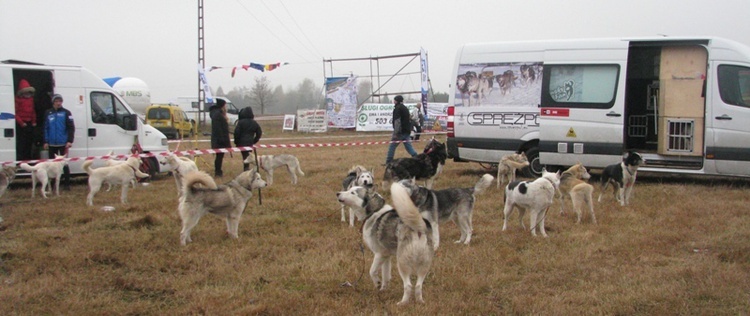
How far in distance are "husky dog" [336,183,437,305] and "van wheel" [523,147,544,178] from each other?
6618mm

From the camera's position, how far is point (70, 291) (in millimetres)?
4973

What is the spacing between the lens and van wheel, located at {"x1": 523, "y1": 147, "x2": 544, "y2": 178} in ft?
36.7

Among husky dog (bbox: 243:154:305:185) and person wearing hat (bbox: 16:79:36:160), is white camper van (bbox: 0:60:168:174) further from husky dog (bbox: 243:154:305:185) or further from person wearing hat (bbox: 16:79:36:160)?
husky dog (bbox: 243:154:305:185)

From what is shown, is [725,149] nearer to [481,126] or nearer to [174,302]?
[481,126]

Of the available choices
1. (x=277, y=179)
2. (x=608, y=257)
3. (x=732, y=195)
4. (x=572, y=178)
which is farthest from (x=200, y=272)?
(x=732, y=195)

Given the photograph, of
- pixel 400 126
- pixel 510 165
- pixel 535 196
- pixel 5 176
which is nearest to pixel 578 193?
pixel 535 196

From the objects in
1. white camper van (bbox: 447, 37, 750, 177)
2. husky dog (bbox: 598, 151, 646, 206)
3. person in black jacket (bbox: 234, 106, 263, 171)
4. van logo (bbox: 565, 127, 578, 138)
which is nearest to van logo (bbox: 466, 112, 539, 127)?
white camper van (bbox: 447, 37, 750, 177)

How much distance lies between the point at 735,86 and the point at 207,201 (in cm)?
923

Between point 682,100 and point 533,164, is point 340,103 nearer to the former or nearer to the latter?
point 533,164

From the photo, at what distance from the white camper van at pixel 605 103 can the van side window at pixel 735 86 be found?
0.7 inches

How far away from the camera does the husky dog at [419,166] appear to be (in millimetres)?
9602

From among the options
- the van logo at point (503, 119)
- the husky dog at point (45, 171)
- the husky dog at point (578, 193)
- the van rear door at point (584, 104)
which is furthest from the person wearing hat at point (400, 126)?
the husky dog at point (45, 171)

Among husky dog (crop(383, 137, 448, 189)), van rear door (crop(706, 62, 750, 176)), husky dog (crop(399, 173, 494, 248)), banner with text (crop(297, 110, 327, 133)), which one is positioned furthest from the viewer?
banner with text (crop(297, 110, 327, 133))

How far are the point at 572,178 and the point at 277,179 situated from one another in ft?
22.3
